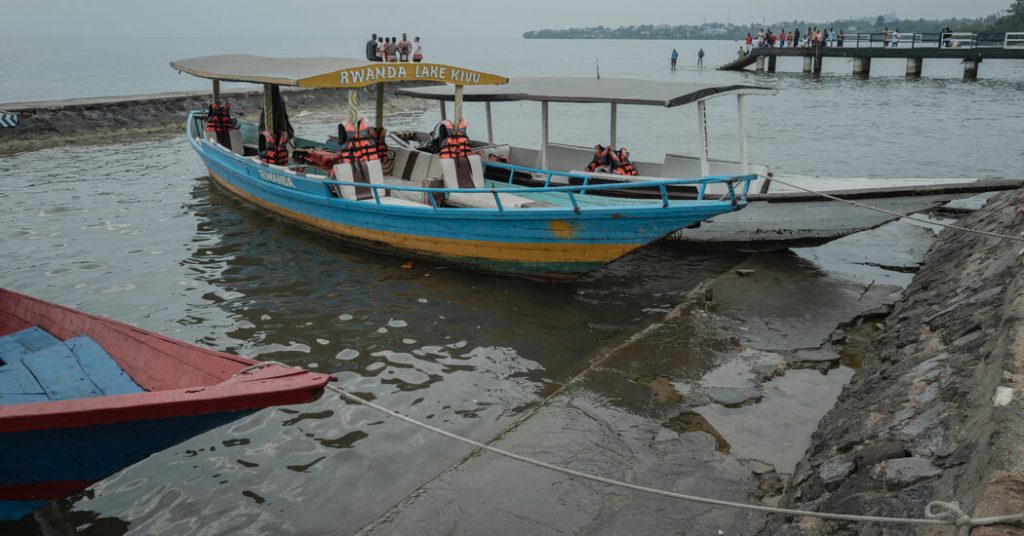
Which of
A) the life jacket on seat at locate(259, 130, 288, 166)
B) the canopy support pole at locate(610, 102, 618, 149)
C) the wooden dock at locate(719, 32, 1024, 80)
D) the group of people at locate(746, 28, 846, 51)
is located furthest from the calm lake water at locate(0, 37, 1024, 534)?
the group of people at locate(746, 28, 846, 51)

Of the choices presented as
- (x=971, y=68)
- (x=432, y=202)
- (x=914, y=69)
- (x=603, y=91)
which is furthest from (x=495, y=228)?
(x=914, y=69)

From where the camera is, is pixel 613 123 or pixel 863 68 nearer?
pixel 613 123

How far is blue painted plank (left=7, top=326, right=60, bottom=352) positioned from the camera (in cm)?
645

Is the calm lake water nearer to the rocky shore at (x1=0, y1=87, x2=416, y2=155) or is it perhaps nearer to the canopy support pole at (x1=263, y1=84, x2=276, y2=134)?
the canopy support pole at (x1=263, y1=84, x2=276, y2=134)

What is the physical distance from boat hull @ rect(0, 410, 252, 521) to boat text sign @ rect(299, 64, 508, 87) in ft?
20.3

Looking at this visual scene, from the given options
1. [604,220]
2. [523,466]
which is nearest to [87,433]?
[523,466]

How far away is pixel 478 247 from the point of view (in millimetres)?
9898

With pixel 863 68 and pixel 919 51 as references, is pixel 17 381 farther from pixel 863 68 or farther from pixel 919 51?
pixel 863 68

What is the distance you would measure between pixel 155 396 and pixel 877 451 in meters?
4.32

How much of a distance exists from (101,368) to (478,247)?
505 centimetres

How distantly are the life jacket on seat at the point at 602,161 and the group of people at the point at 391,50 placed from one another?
22934 mm

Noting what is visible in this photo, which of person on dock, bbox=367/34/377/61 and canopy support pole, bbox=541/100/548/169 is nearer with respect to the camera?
canopy support pole, bbox=541/100/548/169

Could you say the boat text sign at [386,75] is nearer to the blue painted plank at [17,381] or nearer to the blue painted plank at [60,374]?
the blue painted plank at [60,374]

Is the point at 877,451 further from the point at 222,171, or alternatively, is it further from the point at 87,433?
the point at 222,171
